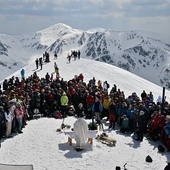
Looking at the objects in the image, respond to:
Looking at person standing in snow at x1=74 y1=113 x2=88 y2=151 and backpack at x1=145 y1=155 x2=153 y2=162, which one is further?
person standing in snow at x1=74 y1=113 x2=88 y2=151

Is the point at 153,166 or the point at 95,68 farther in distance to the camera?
the point at 95,68

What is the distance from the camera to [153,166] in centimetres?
1750

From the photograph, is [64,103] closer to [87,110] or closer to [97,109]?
[87,110]

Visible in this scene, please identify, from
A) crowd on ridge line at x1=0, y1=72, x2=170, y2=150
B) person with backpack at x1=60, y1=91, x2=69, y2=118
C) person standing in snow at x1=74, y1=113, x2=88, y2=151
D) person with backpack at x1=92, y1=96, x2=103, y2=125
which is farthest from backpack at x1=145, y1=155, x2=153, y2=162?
person with backpack at x1=60, y1=91, x2=69, y2=118

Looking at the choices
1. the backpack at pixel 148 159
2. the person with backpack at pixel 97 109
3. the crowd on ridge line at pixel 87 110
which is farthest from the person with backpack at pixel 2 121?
the backpack at pixel 148 159

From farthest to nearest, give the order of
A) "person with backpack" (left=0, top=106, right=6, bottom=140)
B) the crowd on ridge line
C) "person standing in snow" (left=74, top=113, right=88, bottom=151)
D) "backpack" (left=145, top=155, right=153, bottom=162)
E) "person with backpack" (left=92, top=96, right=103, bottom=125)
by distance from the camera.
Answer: "person with backpack" (left=92, top=96, right=103, bottom=125), the crowd on ridge line, "person with backpack" (left=0, top=106, right=6, bottom=140), "person standing in snow" (left=74, top=113, right=88, bottom=151), "backpack" (left=145, top=155, right=153, bottom=162)

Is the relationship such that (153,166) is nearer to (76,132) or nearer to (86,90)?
(76,132)

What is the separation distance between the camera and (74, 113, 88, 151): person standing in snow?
1819 centimetres

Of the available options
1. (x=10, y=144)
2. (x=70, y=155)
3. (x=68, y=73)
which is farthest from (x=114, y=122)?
(x=68, y=73)

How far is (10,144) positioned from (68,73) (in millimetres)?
27801

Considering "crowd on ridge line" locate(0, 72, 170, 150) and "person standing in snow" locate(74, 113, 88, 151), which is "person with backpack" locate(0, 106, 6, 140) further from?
"person standing in snow" locate(74, 113, 88, 151)

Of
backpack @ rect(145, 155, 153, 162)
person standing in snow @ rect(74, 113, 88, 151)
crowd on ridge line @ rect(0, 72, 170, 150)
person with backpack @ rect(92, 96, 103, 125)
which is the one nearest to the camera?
backpack @ rect(145, 155, 153, 162)

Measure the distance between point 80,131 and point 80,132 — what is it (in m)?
0.05

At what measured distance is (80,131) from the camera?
Answer: 1825 cm
